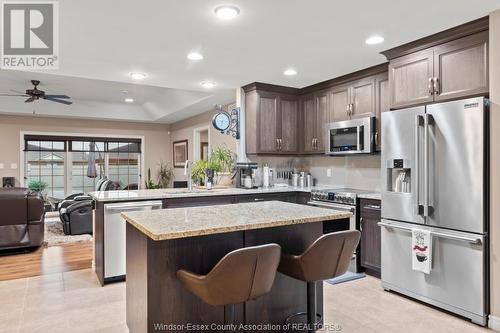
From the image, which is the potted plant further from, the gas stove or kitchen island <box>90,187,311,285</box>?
the gas stove

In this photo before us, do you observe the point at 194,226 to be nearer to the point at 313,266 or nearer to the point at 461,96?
the point at 313,266

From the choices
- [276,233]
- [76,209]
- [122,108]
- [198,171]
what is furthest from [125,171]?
[276,233]

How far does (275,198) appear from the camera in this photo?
459 cm

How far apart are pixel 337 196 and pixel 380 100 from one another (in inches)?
47.6

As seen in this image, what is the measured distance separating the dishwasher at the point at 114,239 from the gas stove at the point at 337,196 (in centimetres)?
210

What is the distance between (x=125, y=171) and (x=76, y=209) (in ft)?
12.3

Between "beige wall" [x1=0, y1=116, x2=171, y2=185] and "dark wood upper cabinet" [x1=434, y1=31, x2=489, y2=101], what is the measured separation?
7.75 meters

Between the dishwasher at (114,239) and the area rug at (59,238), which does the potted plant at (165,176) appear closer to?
the area rug at (59,238)

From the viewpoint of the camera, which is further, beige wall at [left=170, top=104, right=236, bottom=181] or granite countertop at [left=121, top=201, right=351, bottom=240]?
beige wall at [left=170, top=104, right=236, bottom=181]

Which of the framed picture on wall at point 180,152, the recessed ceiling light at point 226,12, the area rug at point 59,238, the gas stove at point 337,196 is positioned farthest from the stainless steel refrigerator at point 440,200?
the framed picture on wall at point 180,152

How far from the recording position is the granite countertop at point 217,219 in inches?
70.5

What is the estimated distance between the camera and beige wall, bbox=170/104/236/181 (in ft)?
21.5

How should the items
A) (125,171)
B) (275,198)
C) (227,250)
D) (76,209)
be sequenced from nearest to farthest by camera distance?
(227,250) < (275,198) < (76,209) < (125,171)

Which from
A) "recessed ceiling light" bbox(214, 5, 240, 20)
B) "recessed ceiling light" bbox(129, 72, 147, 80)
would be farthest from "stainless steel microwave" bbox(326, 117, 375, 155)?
"recessed ceiling light" bbox(129, 72, 147, 80)
